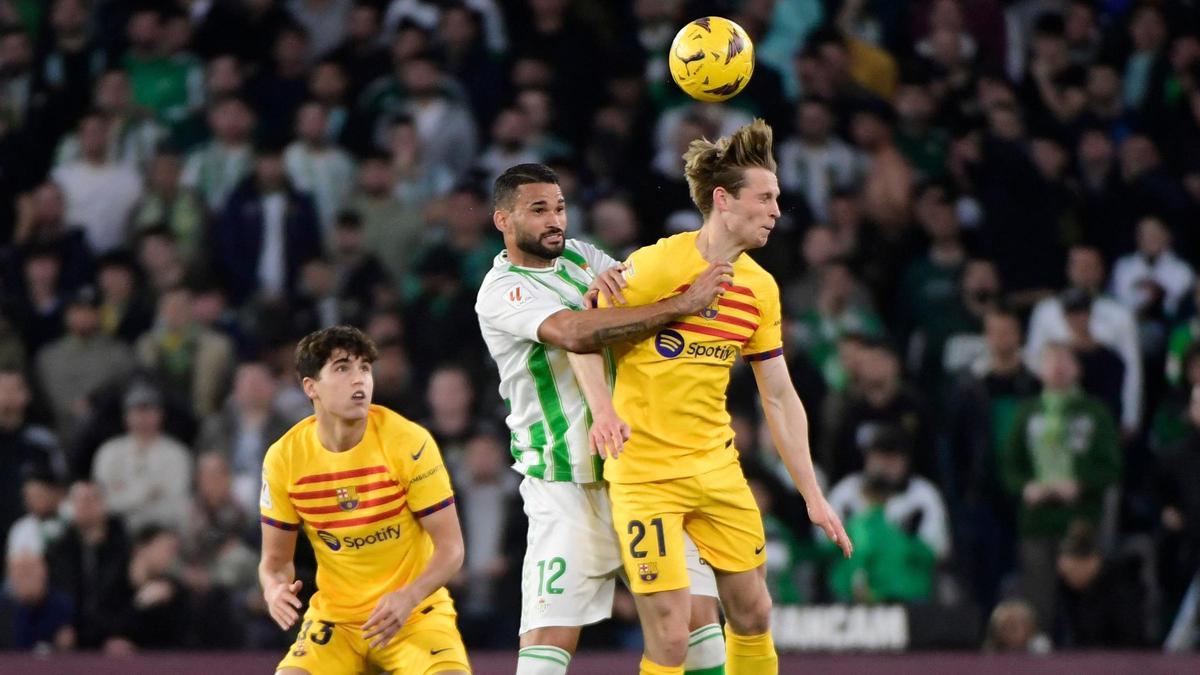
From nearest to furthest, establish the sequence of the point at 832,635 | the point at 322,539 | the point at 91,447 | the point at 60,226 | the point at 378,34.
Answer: the point at 322,539 < the point at 832,635 < the point at 91,447 < the point at 60,226 < the point at 378,34

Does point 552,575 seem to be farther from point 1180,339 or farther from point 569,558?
point 1180,339

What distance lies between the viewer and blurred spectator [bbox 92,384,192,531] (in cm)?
1138

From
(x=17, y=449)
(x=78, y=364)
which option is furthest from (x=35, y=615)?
(x=78, y=364)

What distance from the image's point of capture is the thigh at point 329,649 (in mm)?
6836

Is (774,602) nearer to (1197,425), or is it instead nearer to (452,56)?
(1197,425)

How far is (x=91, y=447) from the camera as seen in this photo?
11.7 meters

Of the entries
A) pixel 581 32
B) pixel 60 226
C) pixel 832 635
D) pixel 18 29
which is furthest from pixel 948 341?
pixel 18 29

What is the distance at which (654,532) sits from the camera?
262 inches

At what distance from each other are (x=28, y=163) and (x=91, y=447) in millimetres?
2871

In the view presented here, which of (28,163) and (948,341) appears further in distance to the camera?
(28,163)

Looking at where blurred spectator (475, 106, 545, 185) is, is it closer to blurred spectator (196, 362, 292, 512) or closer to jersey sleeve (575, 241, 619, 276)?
blurred spectator (196, 362, 292, 512)

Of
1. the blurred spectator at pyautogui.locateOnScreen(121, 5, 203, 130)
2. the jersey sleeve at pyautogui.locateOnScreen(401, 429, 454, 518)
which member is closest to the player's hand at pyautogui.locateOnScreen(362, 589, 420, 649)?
the jersey sleeve at pyautogui.locateOnScreen(401, 429, 454, 518)

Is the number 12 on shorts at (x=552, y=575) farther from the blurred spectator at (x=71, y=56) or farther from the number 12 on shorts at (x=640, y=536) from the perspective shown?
the blurred spectator at (x=71, y=56)

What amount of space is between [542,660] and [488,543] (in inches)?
165
